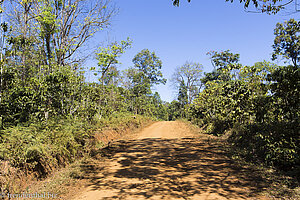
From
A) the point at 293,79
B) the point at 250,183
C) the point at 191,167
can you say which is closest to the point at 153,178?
the point at 191,167

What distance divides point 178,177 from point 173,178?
165 mm

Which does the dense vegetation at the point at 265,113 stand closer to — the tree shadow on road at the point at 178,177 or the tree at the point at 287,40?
the tree shadow on road at the point at 178,177

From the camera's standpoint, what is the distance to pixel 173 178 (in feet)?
18.1

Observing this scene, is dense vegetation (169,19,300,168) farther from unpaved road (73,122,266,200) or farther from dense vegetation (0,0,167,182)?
dense vegetation (0,0,167,182)

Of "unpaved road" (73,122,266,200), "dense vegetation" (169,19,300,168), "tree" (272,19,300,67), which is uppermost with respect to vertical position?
"tree" (272,19,300,67)

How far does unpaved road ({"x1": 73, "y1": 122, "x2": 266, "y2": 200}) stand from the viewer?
15.0ft

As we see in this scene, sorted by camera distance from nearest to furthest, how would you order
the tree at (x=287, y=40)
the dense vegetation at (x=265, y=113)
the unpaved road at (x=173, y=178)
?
the unpaved road at (x=173, y=178), the dense vegetation at (x=265, y=113), the tree at (x=287, y=40)

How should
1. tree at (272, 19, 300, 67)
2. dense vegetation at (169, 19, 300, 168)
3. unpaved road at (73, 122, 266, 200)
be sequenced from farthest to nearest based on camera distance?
1. tree at (272, 19, 300, 67)
2. dense vegetation at (169, 19, 300, 168)
3. unpaved road at (73, 122, 266, 200)

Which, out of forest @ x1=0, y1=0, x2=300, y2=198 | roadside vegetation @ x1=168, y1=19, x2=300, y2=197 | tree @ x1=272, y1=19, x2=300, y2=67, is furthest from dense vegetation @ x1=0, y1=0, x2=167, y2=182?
tree @ x1=272, y1=19, x2=300, y2=67

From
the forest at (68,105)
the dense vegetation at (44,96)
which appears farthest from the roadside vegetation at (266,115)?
the dense vegetation at (44,96)

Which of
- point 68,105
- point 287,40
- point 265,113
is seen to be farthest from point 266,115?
point 287,40

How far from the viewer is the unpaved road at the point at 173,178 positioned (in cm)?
457

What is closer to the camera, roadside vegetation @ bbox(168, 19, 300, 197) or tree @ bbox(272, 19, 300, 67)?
roadside vegetation @ bbox(168, 19, 300, 197)

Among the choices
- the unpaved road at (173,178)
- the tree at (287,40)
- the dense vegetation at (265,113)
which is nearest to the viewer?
the unpaved road at (173,178)
